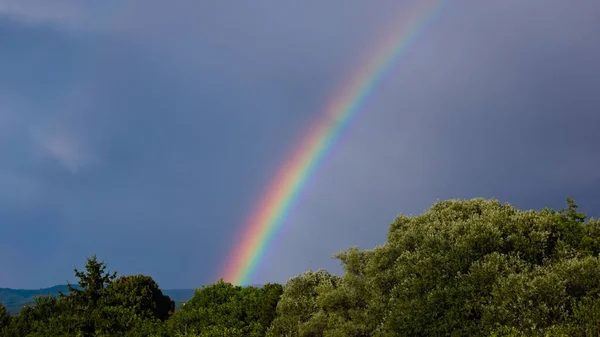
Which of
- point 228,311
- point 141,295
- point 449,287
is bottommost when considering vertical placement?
point 449,287

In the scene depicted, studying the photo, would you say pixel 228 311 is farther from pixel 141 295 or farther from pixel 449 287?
pixel 449 287

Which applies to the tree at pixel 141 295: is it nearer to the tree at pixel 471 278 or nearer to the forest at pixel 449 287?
the forest at pixel 449 287

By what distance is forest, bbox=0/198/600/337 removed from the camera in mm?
35594

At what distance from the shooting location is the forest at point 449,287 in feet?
117

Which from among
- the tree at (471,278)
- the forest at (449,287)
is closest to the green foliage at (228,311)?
the forest at (449,287)

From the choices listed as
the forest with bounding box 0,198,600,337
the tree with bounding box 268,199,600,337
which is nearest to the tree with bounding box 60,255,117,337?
the forest with bounding box 0,198,600,337

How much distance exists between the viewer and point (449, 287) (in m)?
41.2

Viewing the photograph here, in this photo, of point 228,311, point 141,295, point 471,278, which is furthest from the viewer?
point 141,295

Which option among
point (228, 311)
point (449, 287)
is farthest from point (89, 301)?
point (449, 287)

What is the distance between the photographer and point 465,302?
3978 centimetres

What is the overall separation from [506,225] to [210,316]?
3697cm

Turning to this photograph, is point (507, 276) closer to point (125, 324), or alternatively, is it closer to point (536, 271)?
point (536, 271)

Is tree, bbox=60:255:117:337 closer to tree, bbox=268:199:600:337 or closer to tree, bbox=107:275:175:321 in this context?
tree, bbox=107:275:175:321

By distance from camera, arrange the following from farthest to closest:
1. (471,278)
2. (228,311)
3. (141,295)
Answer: (141,295) < (228,311) < (471,278)
